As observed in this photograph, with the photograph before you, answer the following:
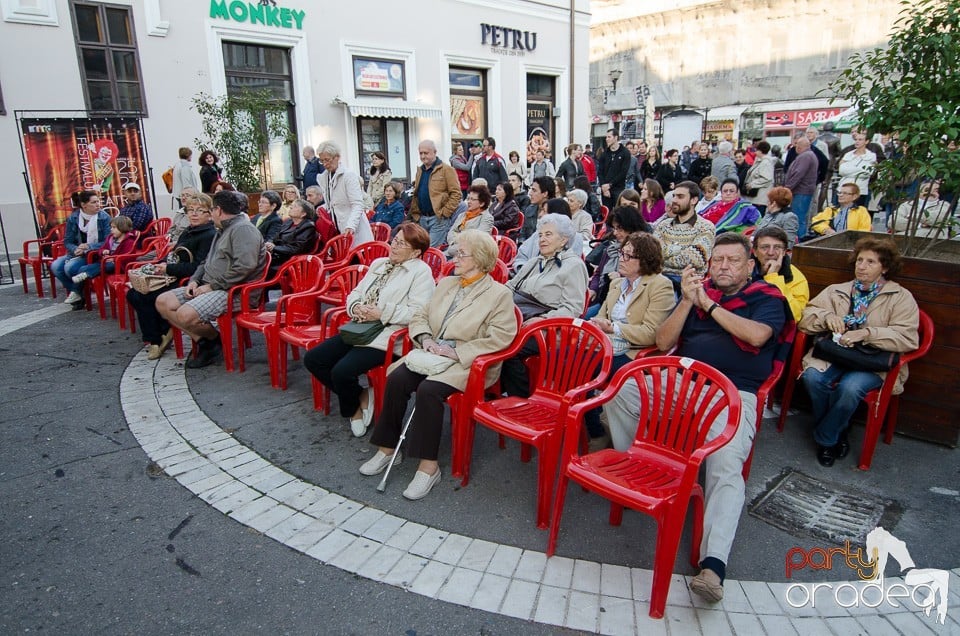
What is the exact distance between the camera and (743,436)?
2.94 m

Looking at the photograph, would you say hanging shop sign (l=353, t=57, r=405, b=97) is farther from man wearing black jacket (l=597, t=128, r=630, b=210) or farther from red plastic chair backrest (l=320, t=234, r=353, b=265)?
red plastic chair backrest (l=320, t=234, r=353, b=265)

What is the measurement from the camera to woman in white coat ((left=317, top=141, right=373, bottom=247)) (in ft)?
21.8

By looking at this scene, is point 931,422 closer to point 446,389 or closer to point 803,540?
point 803,540

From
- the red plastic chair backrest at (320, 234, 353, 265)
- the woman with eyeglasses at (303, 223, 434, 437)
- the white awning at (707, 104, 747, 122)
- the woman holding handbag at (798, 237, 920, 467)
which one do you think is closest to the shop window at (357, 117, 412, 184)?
the red plastic chair backrest at (320, 234, 353, 265)

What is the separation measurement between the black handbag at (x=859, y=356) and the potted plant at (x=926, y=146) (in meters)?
0.47

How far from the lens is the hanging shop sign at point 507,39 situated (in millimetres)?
17078

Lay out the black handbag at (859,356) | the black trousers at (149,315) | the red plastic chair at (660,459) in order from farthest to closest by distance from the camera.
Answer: the black trousers at (149,315) → the black handbag at (859,356) → the red plastic chair at (660,459)

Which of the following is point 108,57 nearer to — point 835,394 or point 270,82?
point 270,82

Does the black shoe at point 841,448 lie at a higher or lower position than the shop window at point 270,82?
lower

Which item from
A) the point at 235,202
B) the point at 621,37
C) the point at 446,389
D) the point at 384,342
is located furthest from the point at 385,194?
the point at 621,37

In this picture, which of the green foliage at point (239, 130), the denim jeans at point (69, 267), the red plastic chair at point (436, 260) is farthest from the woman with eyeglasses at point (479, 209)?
the green foliage at point (239, 130)

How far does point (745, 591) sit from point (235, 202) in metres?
4.65

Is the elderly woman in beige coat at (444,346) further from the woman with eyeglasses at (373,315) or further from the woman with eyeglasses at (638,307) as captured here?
the woman with eyeglasses at (638,307)

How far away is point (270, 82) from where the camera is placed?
13.8 metres
